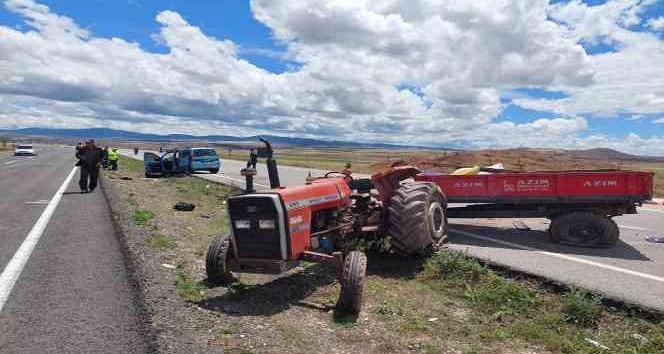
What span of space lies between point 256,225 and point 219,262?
33.3 inches

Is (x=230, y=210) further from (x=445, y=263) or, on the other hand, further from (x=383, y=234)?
(x=445, y=263)

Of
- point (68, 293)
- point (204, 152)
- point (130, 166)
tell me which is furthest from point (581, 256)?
point (130, 166)

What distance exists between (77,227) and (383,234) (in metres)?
6.53

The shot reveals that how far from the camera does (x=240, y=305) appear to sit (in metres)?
5.60

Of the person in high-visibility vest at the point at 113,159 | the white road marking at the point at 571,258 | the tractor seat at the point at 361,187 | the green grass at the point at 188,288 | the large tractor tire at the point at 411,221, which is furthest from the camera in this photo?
the person in high-visibility vest at the point at 113,159

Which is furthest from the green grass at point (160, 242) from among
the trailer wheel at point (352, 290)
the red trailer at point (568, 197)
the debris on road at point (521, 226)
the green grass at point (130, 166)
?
the green grass at point (130, 166)

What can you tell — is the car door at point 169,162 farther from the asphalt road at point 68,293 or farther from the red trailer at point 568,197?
the red trailer at point 568,197

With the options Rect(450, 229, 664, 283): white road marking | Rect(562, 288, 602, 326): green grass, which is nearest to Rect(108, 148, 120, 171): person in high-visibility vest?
Rect(450, 229, 664, 283): white road marking

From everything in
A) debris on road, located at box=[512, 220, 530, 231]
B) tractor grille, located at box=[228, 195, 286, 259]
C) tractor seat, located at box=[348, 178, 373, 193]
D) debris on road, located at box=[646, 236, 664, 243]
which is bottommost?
debris on road, located at box=[512, 220, 530, 231]

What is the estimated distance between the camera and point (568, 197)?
9.01 m

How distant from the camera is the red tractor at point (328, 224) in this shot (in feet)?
18.3

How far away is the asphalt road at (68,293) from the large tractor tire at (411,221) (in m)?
3.52

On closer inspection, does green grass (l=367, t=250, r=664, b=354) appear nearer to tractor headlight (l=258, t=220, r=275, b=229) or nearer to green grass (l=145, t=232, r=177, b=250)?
tractor headlight (l=258, t=220, r=275, b=229)

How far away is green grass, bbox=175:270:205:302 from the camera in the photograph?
5691 mm
